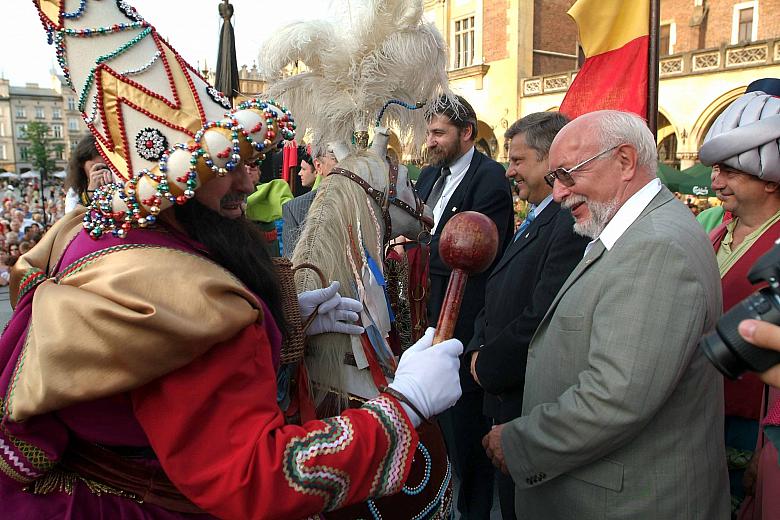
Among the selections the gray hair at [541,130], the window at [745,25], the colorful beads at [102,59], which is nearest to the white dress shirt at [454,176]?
the gray hair at [541,130]

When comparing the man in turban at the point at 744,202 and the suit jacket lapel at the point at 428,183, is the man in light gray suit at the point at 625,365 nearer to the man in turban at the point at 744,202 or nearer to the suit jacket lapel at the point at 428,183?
the man in turban at the point at 744,202

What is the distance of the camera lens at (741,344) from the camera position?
39.8 inches

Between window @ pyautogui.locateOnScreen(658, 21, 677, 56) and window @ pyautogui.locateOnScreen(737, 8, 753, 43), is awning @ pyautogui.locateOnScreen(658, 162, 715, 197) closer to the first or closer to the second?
window @ pyautogui.locateOnScreen(737, 8, 753, 43)

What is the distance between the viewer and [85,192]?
3.74m

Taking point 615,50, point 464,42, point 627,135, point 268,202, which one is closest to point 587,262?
point 627,135

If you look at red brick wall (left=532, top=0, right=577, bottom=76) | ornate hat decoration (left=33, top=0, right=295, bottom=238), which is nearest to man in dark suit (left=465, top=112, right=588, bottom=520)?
ornate hat decoration (left=33, top=0, right=295, bottom=238)

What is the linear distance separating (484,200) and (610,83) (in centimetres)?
108

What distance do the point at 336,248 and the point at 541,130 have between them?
4.72ft

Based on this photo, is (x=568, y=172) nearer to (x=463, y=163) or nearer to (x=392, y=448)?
(x=392, y=448)

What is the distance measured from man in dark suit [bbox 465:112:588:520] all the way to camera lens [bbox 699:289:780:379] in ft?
4.16

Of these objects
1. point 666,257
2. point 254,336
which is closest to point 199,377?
point 254,336

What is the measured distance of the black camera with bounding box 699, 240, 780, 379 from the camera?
0.99 m

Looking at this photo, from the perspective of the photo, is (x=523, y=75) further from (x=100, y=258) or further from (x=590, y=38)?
(x=100, y=258)

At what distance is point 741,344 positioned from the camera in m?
1.03
